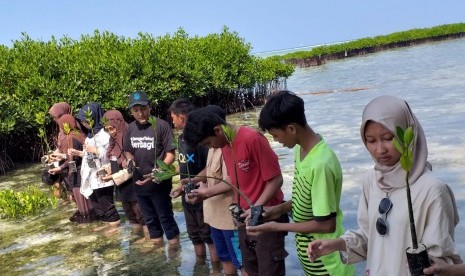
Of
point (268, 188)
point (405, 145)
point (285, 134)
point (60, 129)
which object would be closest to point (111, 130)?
point (60, 129)

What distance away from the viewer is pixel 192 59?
800 inches

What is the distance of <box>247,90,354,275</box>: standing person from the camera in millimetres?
2734

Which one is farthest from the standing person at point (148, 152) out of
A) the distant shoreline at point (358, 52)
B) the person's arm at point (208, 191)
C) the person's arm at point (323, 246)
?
the distant shoreline at point (358, 52)

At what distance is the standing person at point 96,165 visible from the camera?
6.42 metres

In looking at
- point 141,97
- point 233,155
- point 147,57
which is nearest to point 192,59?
point 147,57

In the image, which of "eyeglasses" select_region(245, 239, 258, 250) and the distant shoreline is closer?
"eyeglasses" select_region(245, 239, 258, 250)

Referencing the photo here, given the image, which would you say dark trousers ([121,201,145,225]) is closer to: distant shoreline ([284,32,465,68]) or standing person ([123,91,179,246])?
standing person ([123,91,179,246])

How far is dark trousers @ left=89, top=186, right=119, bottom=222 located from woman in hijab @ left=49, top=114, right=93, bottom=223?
28 cm

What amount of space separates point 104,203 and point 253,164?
3918 mm

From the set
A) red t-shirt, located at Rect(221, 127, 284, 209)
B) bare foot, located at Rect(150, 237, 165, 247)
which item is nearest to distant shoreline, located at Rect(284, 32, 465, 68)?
bare foot, located at Rect(150, 237, 165, 247)

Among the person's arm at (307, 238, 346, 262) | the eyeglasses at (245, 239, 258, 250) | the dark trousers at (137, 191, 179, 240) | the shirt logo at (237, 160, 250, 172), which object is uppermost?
the shirt logo at (237, 160, 250, 172)

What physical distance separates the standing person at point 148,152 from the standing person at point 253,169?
198 centimetres

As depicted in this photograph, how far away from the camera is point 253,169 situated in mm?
3473

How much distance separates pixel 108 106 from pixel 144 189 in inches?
428
